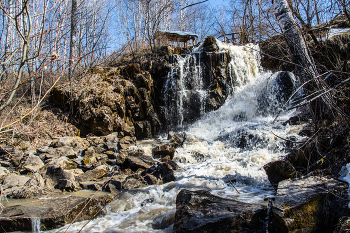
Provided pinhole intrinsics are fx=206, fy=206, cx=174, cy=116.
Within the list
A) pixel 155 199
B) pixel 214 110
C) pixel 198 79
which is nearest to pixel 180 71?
pixel 198 79

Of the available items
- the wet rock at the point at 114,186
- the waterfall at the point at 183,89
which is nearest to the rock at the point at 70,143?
the wet rock at the point at 114,186

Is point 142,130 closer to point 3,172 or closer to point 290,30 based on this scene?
point 3,172

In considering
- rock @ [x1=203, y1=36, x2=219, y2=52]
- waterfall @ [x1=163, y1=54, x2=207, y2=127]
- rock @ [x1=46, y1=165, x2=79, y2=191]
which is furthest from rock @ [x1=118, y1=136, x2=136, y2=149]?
rock @ [x1=203, y1=36, x2=219, y2=52]

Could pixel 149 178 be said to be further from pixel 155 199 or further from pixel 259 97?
pixel 259 97

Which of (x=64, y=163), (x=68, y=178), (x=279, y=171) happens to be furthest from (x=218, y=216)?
(x=64, y=163)

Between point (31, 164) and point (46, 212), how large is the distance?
267cm

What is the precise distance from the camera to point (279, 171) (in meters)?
3.64

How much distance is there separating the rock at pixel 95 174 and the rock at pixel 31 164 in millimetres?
1157

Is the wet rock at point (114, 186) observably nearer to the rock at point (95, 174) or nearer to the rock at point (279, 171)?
the rock at point (95, 174)

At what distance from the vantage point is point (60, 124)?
8461mm

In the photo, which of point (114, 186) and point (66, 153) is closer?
point (114, 186)

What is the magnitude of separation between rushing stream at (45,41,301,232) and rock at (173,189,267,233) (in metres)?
0.62

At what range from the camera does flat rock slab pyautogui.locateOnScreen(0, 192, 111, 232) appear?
2.88 metres

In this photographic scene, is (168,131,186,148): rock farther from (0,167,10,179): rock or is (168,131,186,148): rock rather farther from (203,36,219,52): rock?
(203,36,219,52): rock
